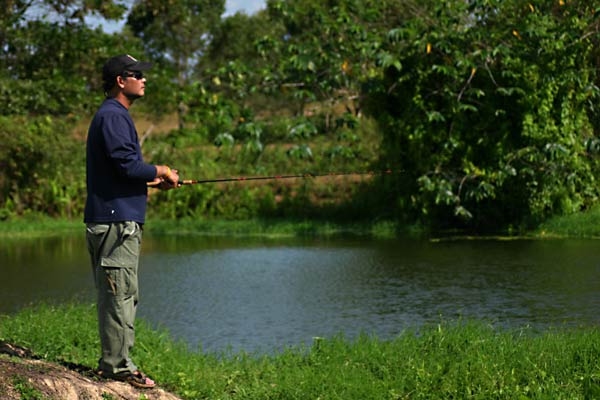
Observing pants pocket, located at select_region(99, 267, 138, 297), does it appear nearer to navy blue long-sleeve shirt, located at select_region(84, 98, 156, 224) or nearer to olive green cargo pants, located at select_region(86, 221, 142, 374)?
olive green cargo pants, located at select_region(86, 221, 142, 374)

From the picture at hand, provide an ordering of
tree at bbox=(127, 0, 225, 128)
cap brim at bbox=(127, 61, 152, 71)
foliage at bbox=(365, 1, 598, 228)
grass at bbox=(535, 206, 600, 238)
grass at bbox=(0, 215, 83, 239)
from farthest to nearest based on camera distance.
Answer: tree at bbox=(127, 0, 225, 128)
grass at bbox=(0, 215, 83, 239)
grass at bbox=(535, 206, 600, 238)
foliage at bbox=(365, 1, 598, 228)
cap brim at bbox=(127, 61, 152, 71)

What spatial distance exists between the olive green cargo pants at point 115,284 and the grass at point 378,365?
0.75 m

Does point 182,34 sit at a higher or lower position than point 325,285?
higher

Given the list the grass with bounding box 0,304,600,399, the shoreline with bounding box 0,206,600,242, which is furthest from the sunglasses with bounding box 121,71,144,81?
the shoreline with bounding box 0,206,600,242

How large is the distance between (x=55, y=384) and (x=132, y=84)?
192cm

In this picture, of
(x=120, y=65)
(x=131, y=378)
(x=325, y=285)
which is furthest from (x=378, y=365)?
(x=325, y=285)

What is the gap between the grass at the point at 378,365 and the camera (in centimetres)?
610

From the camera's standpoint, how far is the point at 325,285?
12.2m

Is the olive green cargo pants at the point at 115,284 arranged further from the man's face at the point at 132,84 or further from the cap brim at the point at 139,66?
the cap brim at the point at 139,66

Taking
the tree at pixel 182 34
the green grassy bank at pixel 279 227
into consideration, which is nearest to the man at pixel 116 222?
the green grassy bank at pixel 279 227

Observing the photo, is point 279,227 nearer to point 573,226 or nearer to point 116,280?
point 573,226

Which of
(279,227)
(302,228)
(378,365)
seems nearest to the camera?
(378,365)

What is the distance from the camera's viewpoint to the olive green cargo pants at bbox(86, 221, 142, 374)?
18.6 ft

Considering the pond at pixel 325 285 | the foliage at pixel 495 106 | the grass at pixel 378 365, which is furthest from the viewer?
the foliage at pixel 495 106
